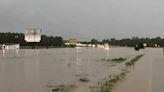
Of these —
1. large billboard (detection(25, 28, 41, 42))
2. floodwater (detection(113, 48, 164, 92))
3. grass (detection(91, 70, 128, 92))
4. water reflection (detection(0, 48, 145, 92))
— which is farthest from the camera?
large billboard (detection(25, 28, 41, 42))

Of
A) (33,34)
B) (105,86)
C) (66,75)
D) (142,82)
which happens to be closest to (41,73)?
(66,75)

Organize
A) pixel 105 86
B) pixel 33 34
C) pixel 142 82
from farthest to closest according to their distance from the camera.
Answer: pixel 33 34 → pixel 142 82 → pixel 105 86

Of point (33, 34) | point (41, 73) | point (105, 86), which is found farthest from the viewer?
point (33, 34)

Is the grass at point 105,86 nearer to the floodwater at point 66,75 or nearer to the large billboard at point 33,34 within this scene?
the floodwater at point 66,75

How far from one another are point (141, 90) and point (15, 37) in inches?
7050

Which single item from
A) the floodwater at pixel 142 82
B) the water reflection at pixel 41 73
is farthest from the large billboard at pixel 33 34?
the floodwater at pixel 142 82

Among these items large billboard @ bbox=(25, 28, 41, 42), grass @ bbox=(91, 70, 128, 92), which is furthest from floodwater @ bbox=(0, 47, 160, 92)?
large billboard @ bbox=(25, 28, 41, 42)

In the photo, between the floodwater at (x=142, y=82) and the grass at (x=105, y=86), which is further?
the floodwater at (x=142, y=82)

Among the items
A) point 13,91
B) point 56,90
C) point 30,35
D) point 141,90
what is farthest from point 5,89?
point 30,35

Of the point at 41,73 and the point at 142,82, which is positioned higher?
the point at 142,82

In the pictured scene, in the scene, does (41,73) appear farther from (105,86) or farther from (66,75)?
(105,86)

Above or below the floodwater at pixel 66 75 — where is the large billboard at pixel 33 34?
above

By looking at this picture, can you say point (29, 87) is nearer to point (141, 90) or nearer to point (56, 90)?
point (56, 90)

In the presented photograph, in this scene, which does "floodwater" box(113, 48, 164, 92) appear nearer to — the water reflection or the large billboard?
the water reflection
